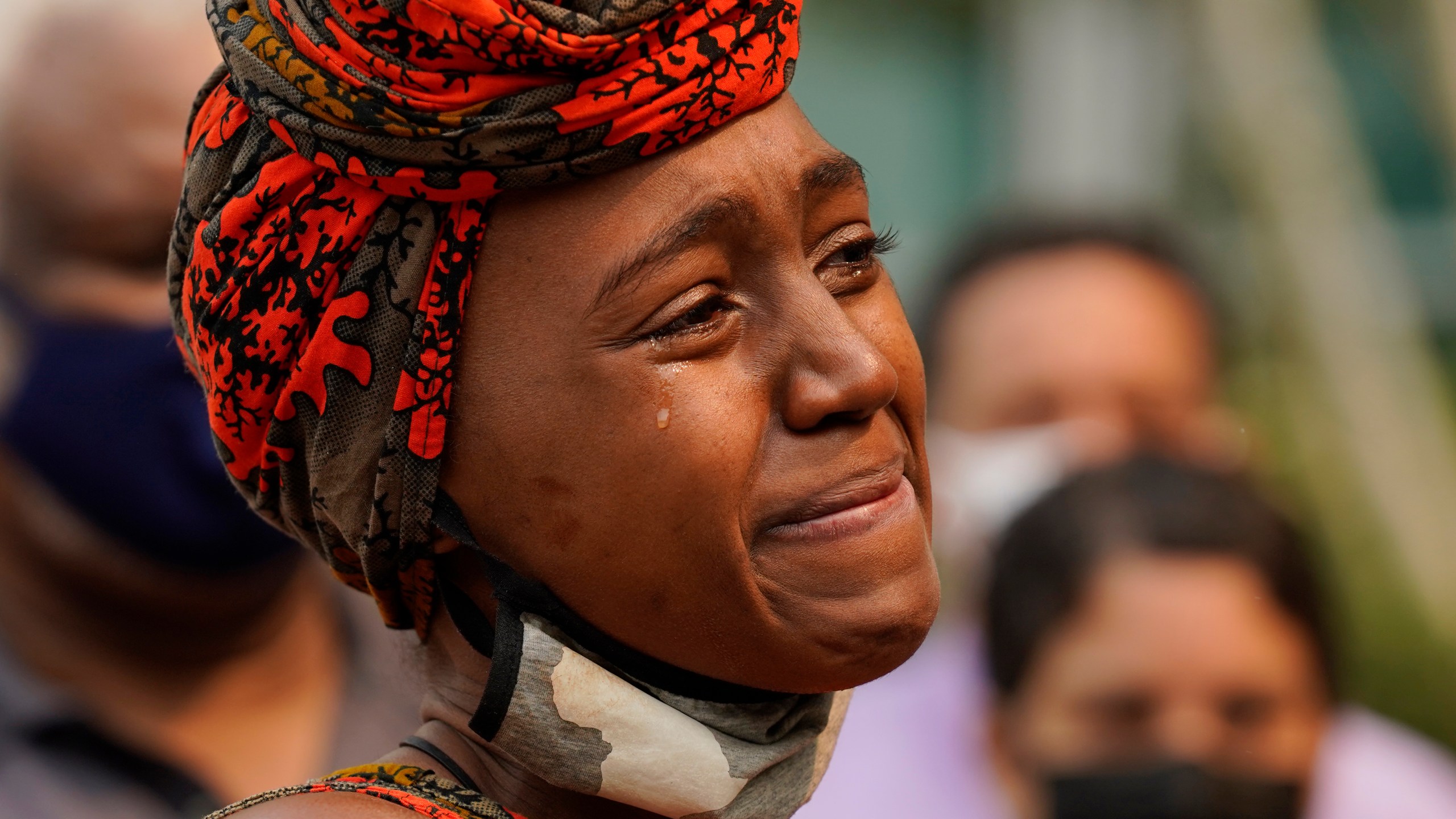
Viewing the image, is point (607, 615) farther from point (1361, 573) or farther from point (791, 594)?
point (1361, 573)

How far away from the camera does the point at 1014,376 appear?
6.62 meters

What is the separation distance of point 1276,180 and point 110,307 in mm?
9157

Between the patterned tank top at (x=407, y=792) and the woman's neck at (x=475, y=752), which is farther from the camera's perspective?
the woman's neck at (x=475, y=752)

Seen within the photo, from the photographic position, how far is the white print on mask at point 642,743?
224 cm

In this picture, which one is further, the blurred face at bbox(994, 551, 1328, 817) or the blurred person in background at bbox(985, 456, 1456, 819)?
the blurred face at bbox(994, 551, 1328, 817)

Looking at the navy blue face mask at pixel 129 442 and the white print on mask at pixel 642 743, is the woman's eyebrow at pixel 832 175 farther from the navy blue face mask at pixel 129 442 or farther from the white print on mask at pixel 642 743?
the navy blue face mask at pixel 129 442

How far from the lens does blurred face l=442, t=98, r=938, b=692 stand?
2209 millimetres

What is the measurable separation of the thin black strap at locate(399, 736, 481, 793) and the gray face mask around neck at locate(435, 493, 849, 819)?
13 centimetres

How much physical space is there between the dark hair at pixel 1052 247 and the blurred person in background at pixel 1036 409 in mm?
11

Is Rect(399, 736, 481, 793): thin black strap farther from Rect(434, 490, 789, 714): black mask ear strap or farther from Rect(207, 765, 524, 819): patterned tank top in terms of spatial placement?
Rect(434, 490, 789, 714): black mask ear strap

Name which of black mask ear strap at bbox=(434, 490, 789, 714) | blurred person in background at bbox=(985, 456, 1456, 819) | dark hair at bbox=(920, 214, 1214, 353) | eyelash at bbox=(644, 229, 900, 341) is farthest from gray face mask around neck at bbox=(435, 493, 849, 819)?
dark hair at bbox=(920, 214, 1214, 353)

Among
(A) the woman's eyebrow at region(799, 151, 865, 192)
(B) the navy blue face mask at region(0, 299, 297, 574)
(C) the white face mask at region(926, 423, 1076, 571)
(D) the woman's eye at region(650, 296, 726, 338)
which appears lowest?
(C) the white face mask at region(926, 423, 1076, 571)

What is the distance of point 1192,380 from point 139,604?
412cm

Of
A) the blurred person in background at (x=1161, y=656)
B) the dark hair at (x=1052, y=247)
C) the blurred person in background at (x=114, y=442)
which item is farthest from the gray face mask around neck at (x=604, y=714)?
the dark hair at (x=1052, y=247)
